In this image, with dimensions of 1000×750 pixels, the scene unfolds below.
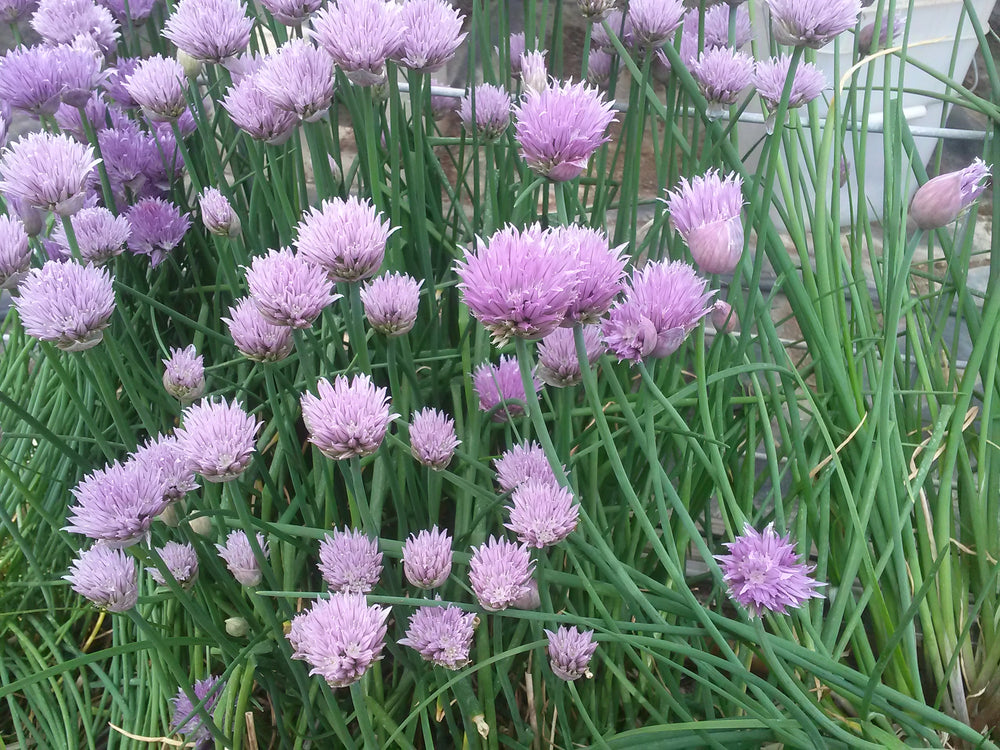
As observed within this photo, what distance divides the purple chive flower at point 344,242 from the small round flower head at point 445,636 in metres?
0.24

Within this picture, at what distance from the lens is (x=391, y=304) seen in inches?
24.9

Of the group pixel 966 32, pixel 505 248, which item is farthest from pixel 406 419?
pixel 966 32

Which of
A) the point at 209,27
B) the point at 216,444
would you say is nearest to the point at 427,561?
the point at 216,444

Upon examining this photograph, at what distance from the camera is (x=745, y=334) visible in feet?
2.35

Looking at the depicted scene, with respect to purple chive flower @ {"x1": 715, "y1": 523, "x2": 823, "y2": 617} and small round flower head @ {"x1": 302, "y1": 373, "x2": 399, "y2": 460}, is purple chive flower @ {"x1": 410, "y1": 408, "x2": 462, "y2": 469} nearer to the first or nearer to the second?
small round flower head @ {"x1": 302, "y1": 373, "x2": 399, "y2": 460}

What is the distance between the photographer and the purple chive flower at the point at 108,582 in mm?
577

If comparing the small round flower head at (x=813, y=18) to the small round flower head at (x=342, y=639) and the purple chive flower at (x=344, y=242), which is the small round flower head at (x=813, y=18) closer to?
the purple chive flower at (x=344, y=242)

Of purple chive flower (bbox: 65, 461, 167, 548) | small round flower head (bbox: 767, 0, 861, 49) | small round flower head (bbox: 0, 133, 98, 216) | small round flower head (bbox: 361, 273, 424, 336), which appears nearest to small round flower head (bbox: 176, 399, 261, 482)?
purple chive flower (bbox: 65, 461, 167, 548)

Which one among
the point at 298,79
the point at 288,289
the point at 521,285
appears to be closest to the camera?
the point at 521,285

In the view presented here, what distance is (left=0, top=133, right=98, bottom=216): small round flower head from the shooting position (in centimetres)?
64

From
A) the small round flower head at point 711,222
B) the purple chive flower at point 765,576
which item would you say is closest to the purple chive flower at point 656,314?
the small round flower head at point 711,222

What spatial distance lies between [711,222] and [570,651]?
0.31 metres

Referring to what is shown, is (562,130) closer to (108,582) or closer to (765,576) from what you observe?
(765,576)

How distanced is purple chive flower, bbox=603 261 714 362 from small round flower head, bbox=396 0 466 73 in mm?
291
